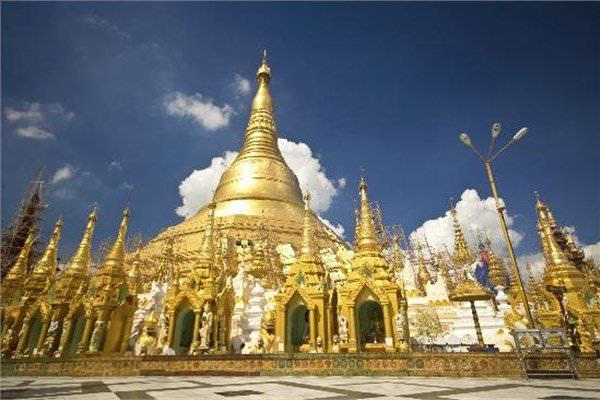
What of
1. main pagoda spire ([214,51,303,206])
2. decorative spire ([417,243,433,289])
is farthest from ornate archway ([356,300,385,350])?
main pagoda spire ([214,51,303,206])

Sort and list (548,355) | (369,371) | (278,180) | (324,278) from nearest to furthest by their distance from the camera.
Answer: (548,355) → (369,371) → (324,278) → (278,180)

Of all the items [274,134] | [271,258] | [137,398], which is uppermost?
[274,134]

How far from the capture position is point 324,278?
15172mm

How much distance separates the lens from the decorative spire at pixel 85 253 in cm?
1995

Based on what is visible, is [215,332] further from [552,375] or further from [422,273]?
[422,273]

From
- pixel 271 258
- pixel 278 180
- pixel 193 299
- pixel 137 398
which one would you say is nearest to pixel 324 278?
pixel 193 299

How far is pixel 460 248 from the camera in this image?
111ft

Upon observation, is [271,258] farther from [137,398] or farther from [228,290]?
[137,398]

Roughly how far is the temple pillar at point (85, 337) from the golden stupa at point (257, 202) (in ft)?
40.4

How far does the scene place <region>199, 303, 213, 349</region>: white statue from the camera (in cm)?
1409

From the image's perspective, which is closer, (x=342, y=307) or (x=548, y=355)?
(x=548, y=355)

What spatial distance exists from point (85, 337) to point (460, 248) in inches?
1192

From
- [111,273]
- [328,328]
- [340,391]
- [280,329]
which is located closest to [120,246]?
[111,273]

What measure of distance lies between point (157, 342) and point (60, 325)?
20.3ft
